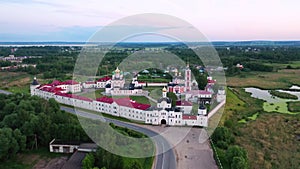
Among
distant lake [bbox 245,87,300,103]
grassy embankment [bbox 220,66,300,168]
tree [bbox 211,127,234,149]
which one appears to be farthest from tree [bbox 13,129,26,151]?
distant lake [bbox 245,87,300,103]

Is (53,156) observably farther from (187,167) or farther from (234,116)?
(234,116)

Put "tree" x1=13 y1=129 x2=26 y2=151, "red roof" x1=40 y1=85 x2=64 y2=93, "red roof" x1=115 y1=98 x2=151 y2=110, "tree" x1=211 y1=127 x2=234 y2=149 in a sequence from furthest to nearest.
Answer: "red roof" x1=40 y1=85 x2=64 y2=93 < "red roof" x1=115 y1=98 x2=151 y2=110 < "tree" x1=211 y1=127 x2=234 y2=149 < "tree" x1=13 y1=129 x2=26 y2=151

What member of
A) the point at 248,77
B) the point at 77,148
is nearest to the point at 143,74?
the point at 248,77

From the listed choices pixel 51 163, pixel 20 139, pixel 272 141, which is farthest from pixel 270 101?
pixel 20 139

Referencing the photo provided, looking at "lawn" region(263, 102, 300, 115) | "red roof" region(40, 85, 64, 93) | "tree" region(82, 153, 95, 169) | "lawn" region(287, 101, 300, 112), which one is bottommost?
"lawn" region(263, 102, 300, 115)

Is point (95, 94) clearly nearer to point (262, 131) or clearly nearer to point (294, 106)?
point (262, 131)

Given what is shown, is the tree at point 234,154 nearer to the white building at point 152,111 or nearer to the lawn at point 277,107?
the white building at point 152,111

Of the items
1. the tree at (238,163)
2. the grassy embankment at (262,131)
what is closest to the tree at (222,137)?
the grassy embankment at (262,131)

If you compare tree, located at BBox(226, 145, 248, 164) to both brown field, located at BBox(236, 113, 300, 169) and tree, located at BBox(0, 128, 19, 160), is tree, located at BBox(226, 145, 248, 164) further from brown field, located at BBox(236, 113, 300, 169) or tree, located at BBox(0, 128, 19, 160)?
tree, located at BBox(0, 128, 19, 160)
